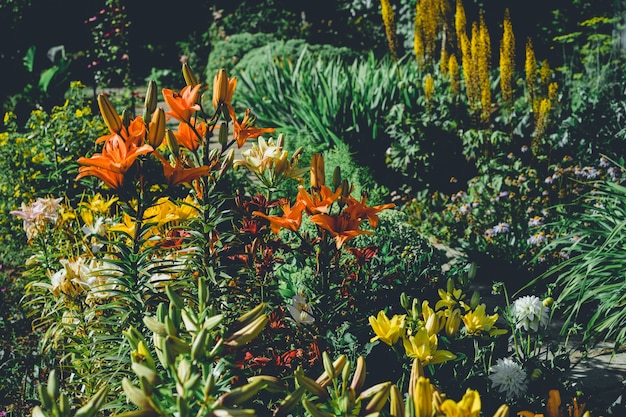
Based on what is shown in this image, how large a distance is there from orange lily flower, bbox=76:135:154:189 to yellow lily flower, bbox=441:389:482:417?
3.31 feet

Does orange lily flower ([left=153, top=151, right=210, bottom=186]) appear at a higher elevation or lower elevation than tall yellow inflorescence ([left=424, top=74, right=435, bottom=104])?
higher

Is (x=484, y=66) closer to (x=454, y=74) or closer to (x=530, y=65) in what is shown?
(x=530, y=65)

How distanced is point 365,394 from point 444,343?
0.76 m

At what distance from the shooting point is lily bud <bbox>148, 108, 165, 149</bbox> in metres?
1.79

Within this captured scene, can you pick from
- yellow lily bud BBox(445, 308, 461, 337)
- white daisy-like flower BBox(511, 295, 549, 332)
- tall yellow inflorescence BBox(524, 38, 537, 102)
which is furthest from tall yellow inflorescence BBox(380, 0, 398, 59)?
yellow lily bud BBox(445, 308, 461, 337)

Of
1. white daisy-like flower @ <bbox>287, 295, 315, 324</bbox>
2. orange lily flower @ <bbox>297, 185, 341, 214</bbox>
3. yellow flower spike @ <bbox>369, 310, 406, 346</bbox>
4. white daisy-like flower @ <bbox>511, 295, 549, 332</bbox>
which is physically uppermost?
orange lily flower @ <bbox>297, 185, 341, 214</bbox>

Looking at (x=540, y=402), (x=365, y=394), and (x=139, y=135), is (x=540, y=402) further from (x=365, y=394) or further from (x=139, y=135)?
(x=139, y=135)

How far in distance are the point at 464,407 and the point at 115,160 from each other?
3.64 ft

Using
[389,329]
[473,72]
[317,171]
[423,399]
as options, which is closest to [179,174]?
[317,171]

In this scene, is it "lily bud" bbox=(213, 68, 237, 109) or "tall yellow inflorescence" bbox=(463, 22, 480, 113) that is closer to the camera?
"lily bud" bbox=(213, 68, 237, 109)

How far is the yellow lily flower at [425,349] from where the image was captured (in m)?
1.72

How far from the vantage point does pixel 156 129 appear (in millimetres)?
1794

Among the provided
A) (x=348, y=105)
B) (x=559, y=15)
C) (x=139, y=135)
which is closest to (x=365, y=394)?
(x=139, y=135)

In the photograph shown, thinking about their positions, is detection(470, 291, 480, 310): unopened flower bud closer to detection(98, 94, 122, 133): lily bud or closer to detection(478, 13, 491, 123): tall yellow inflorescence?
detection(98, 94, 122, 133): lily bud
